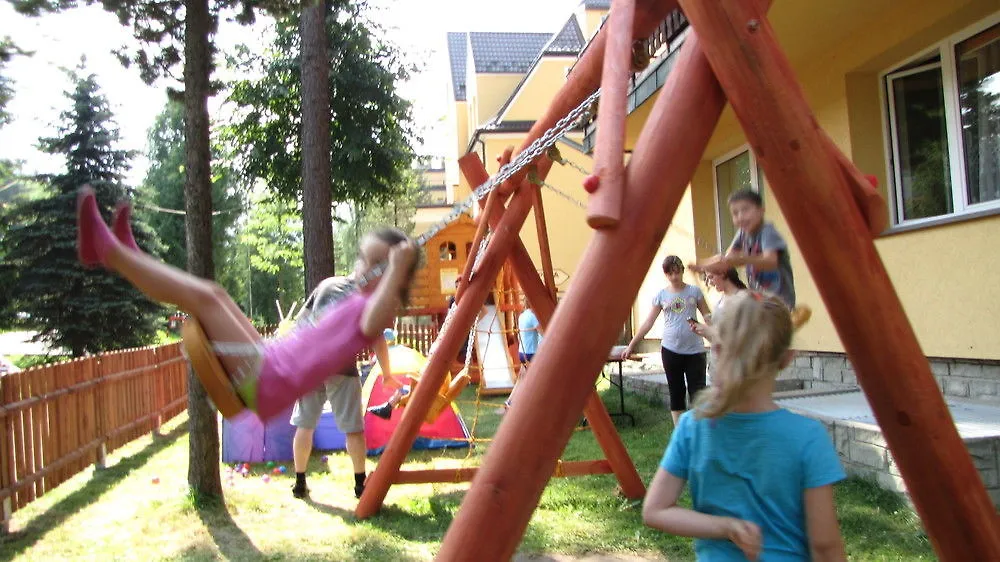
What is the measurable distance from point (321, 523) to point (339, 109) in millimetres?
11370

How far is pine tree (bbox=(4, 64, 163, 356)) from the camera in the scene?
663 inches

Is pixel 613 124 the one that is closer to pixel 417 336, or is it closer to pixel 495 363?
pixel 495 363

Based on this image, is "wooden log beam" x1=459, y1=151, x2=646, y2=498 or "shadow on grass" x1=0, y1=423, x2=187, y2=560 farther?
"wooden log beam" x1=459, y1=151, x2=646, y2=498

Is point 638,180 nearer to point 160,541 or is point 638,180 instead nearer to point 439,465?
point 160,541

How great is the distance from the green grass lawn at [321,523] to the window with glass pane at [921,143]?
245cm

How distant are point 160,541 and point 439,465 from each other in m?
2.61

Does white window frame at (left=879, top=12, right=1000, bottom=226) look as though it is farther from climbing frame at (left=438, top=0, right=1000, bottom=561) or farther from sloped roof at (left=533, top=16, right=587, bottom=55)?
sloped roof at (left=533, top=16, right=587, bottom=55)

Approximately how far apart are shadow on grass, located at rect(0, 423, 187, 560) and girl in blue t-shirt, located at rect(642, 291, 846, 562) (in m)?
4.45

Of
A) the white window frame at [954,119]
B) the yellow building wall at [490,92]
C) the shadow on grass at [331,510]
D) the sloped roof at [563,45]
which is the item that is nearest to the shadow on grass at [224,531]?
the shadow on grass at [331,510]

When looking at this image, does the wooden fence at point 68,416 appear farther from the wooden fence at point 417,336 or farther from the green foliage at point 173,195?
the green foliage at point 173,195

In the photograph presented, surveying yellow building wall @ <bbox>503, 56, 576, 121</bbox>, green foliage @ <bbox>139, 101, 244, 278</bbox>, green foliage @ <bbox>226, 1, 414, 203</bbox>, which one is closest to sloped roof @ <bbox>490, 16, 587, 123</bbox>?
yellow building wall @ <bbox>503, 56, 576, 121</bbox>

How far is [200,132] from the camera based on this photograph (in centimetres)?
554

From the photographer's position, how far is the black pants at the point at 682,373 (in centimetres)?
612

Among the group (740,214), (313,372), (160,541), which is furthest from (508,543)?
(160,541)
